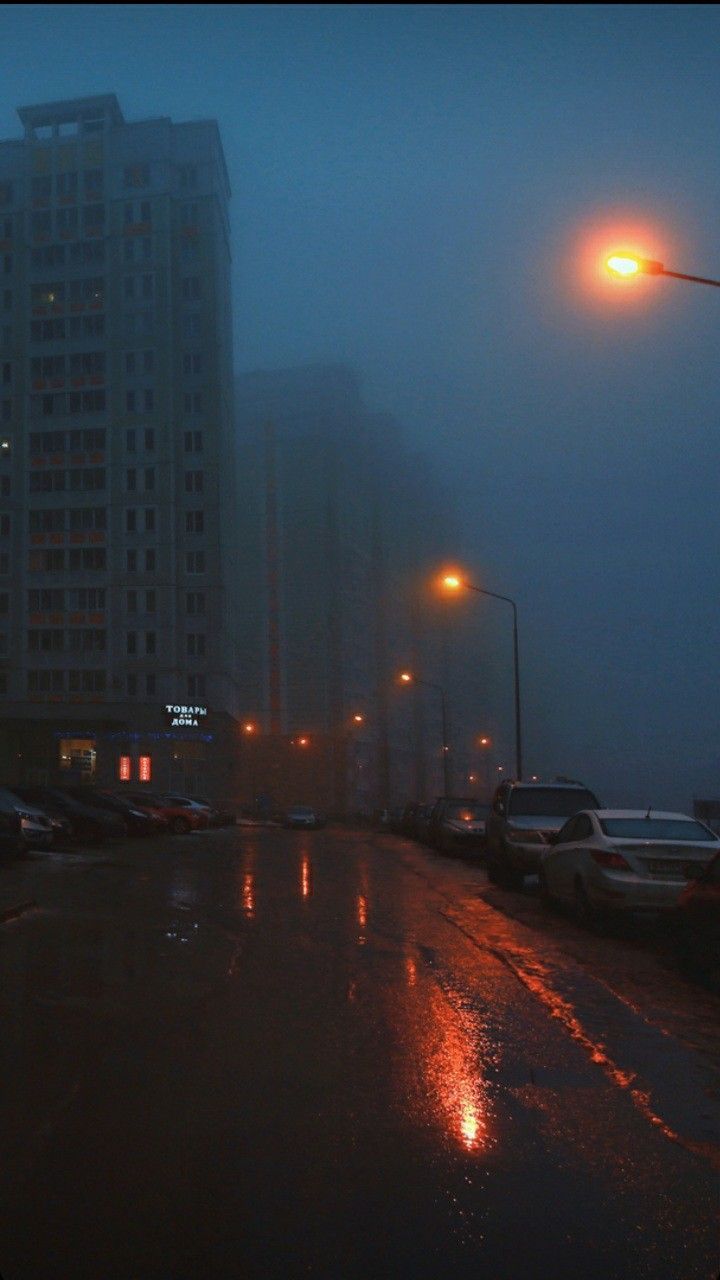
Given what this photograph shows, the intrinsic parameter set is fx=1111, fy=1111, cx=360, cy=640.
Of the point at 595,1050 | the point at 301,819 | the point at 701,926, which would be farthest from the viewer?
the point at 301,819

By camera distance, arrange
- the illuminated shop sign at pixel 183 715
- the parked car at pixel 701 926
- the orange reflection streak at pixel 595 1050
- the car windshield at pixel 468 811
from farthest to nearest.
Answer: the illuminated shop sign at pixel 183 715, the car windshield at pixel 468 811, the parked car at pixel 701 926, the orange reflection streak at pixel 595 1050

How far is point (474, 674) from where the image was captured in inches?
5472

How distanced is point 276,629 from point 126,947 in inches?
3502

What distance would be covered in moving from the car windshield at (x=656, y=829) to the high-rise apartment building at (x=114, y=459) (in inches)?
2331

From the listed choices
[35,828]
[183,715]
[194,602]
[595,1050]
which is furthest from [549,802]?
[194,602]

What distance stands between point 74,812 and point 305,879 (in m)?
12.2

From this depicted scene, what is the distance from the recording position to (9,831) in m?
20.9

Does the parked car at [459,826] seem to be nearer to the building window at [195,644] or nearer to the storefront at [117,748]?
the storefront at [117,748]

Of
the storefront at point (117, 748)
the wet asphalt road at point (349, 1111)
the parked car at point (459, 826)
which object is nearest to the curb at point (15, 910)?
the wet asphalt road at point (349, 1111)

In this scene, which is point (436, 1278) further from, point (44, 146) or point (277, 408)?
point (277, 408)

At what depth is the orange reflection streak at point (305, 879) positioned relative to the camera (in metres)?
18.1

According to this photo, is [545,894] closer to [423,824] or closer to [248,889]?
[248,889]

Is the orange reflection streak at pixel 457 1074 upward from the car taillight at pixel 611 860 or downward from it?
downward

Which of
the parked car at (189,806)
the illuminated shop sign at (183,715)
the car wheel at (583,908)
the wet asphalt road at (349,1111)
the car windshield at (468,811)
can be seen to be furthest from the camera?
the illuminated shop sign at (183,715)
